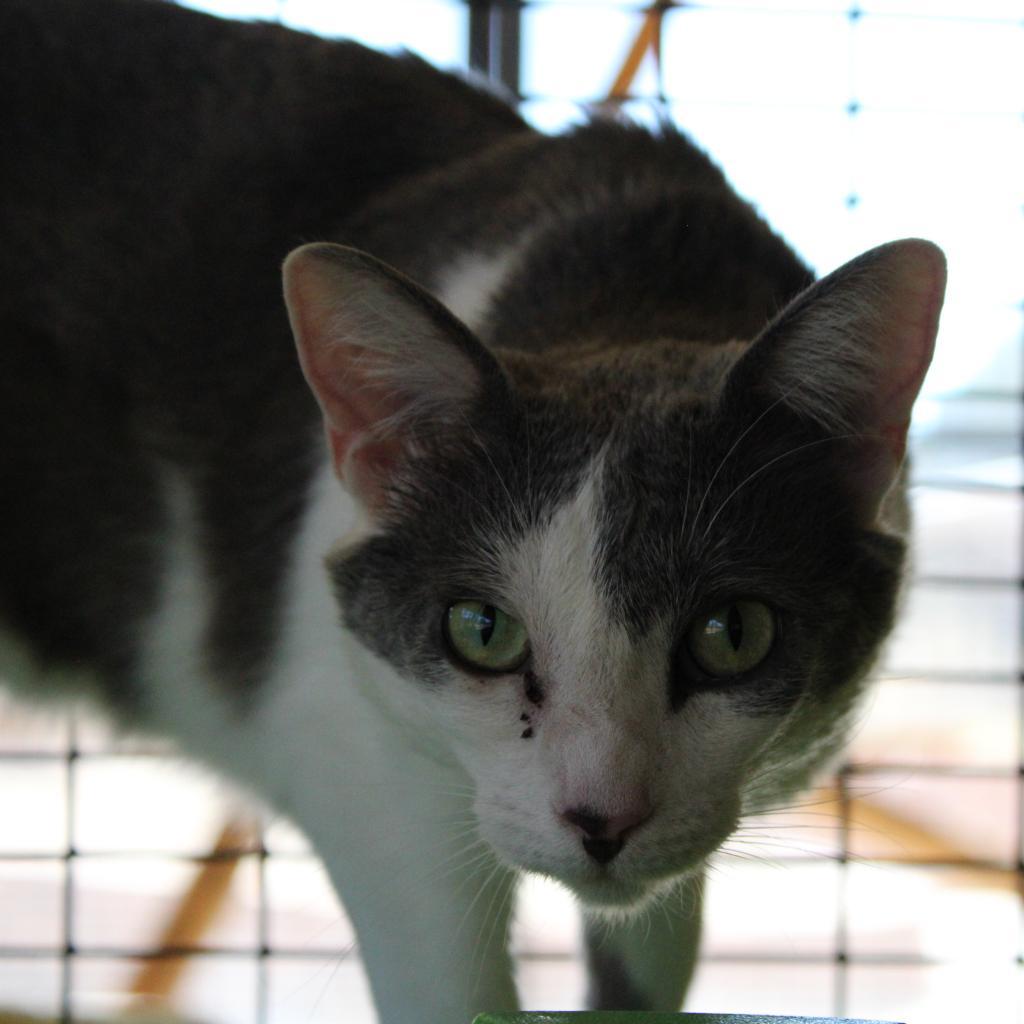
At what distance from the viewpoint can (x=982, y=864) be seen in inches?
83.0

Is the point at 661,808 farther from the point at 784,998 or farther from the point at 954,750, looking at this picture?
the point at 954,750

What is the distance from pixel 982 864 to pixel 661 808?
1.33 metres

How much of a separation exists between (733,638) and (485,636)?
0.22 metres

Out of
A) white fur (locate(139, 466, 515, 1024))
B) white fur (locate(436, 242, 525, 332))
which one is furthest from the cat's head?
white fur (locate(436, 242, 525, 332))

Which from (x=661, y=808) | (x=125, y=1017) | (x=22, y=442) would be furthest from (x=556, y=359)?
(x=125, y=1017)

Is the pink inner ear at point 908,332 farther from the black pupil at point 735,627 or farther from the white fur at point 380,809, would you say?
the white fur at point 380,809

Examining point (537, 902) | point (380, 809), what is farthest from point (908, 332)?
point (537, 902)

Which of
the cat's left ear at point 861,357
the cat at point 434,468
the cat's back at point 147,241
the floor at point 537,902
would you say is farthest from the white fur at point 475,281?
the floor at point 537,902

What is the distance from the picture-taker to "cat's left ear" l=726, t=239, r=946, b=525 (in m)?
1.11

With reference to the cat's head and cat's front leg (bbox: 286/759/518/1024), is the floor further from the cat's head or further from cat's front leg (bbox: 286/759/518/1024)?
the cat's head

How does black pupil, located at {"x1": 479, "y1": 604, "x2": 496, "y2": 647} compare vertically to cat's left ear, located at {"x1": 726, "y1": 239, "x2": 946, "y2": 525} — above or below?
below

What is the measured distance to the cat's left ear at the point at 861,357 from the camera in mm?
1107

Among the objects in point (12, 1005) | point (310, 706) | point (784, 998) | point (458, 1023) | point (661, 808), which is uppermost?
point (661, 808)

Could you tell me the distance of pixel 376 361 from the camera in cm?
121
